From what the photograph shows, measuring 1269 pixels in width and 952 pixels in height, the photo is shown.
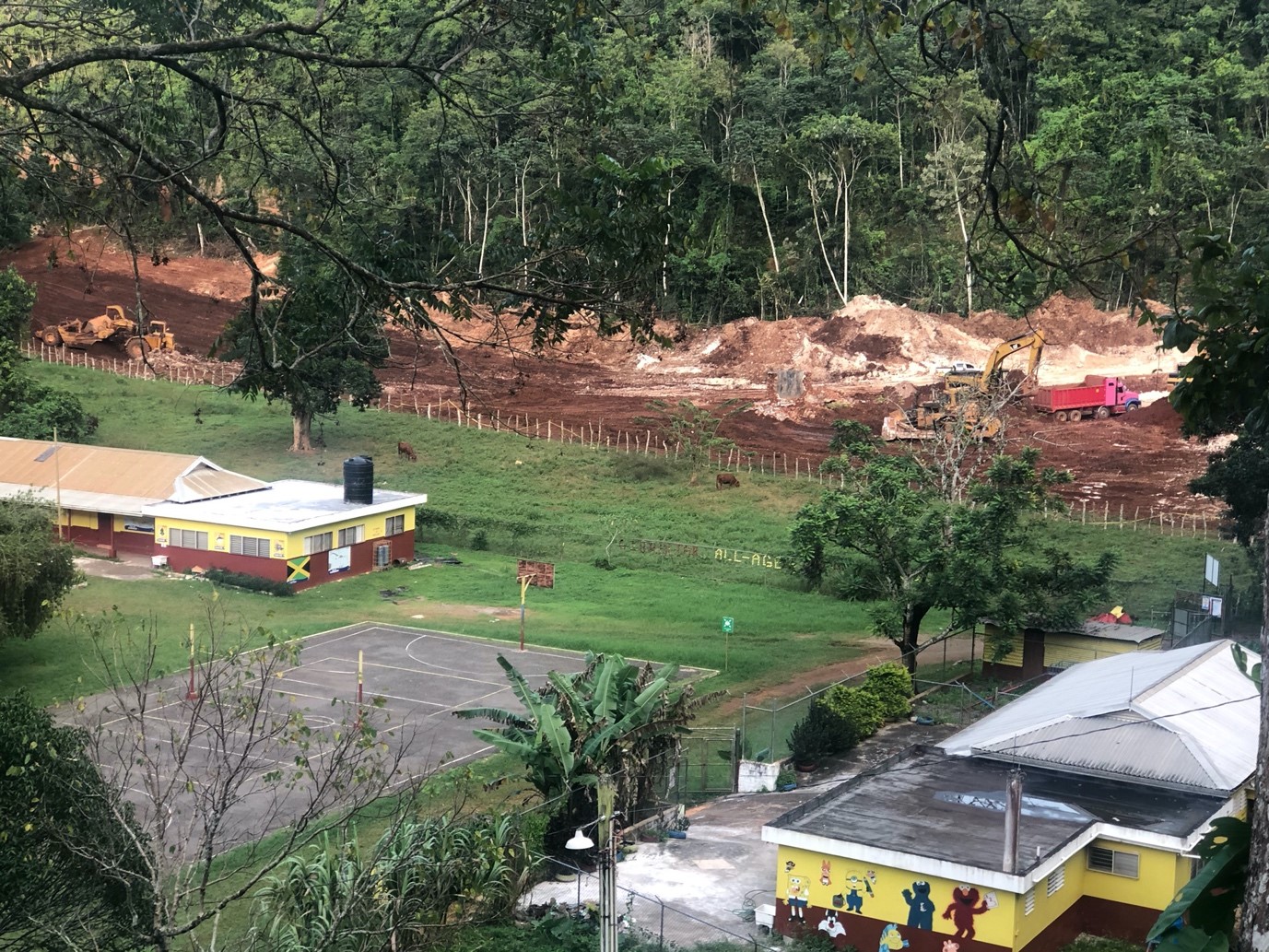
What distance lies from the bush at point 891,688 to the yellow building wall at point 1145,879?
9165mm

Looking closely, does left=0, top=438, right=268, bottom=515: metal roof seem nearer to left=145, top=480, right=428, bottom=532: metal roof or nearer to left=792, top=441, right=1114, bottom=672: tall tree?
left=145, top=480, right=428, bottom=532: metal roof

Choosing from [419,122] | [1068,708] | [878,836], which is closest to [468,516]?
[419,122]

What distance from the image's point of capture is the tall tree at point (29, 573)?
95.2ft

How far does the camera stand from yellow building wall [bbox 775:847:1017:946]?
52.9 ft

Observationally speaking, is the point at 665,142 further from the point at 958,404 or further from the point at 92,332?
the point at 92,332

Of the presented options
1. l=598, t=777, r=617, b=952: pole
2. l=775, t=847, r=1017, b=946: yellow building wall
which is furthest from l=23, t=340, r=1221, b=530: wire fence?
l=598, t=777, r=617, b=952: pole

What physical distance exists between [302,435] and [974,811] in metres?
41.6

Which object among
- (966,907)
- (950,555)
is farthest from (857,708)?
(966,907)

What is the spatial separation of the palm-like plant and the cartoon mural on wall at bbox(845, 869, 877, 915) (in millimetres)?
4545

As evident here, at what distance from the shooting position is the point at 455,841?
1816 centimetres

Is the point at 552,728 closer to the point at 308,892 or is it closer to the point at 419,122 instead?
the point at 308,892

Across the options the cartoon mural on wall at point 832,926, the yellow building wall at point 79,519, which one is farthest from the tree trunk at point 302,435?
the cartoon mural on wall at point 832,926

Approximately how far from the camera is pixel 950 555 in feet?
98.2

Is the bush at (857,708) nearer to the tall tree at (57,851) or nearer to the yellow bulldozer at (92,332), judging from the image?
the tall tree at (57,851)
